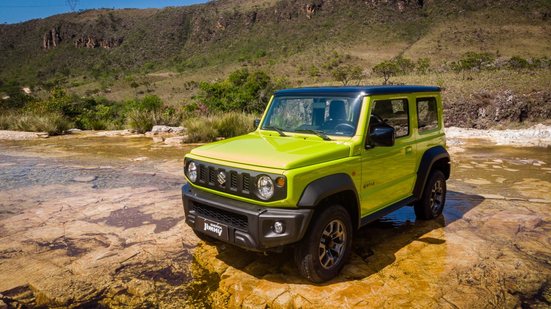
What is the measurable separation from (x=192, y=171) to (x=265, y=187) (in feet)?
3.11

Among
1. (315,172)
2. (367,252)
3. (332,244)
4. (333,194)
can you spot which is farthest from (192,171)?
Result: (367,252)

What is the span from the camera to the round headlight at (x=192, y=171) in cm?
391

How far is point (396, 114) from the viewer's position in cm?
461

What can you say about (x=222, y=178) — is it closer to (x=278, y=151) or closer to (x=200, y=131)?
(x=278, y=151)

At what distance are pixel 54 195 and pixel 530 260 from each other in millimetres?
6493

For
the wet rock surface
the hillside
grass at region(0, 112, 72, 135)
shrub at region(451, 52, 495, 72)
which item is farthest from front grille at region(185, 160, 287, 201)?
shrub at region(451, 52, 495, 72)

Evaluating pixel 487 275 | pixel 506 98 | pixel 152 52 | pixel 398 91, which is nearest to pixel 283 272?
pixel 487 275

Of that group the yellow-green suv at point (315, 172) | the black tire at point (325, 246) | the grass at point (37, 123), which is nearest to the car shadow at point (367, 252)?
the black tire at point (325, 246)

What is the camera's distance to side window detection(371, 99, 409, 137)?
172 inches

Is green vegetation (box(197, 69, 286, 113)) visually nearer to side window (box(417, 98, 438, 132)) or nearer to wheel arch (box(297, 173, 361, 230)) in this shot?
side window (box(417, 98, 438, 132))

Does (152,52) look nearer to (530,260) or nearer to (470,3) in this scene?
(470,3)

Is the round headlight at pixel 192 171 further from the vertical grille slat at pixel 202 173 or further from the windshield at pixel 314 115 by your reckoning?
the windshield at pixel 314 115

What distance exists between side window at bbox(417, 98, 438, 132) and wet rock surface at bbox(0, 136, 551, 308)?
1.26m

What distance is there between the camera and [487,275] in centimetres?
375
